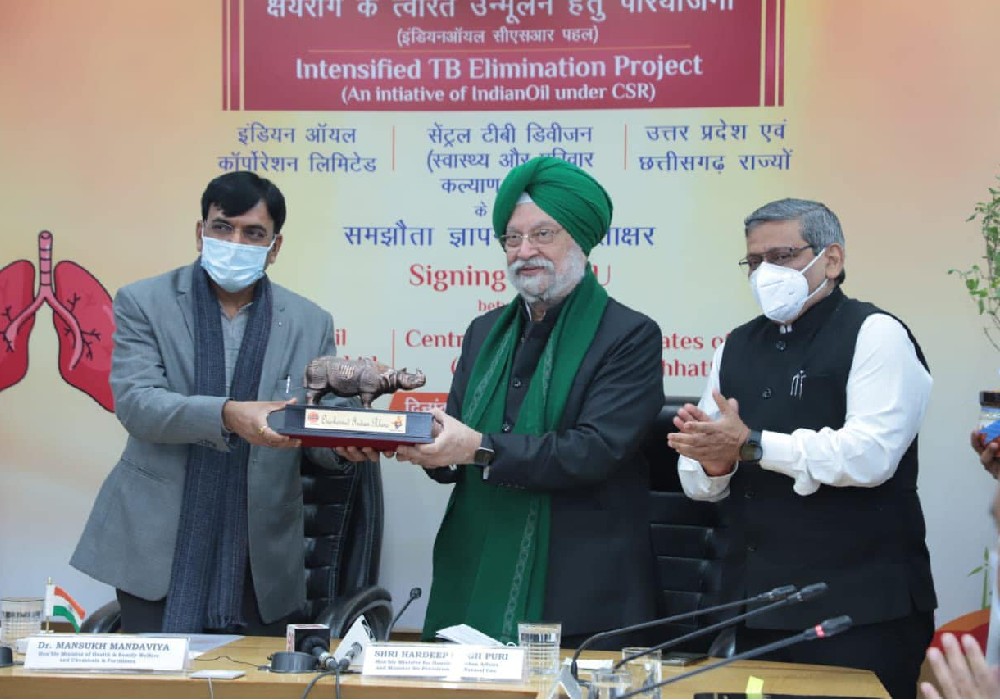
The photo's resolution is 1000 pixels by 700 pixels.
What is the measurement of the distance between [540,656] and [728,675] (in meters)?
0.45

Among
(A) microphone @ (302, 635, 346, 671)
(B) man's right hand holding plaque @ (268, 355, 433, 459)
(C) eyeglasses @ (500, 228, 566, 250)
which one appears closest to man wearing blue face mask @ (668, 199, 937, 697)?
(C) eyeglasses @ (500, 228, 566, 250)

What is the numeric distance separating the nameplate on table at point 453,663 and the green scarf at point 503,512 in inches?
25.3

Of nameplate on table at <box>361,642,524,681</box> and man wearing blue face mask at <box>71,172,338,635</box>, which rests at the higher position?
man wearing blue face mask at <box>71,172,338,635</box>

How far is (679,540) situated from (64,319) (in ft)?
8.15

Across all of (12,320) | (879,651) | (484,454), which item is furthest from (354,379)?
(12,320)

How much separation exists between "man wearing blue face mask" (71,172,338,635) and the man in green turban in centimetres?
50

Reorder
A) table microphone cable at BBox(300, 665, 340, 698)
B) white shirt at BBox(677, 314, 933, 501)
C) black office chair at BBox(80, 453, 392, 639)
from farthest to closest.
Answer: black office chair at BBox(80, 453, 392, 639) → white shirt at BBox(677, 314, 933, 501) → table microphone cable at BBox(300, 665, 340, 698)

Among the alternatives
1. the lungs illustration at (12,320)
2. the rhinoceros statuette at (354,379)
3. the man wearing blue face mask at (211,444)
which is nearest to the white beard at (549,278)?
the rhinoceros statuette at (354,379)

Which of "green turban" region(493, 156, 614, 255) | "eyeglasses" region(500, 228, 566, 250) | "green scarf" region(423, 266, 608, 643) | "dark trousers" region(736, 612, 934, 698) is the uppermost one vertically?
"green turban" region(493, 156, 614, 255)

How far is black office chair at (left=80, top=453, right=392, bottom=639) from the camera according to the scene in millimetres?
3803

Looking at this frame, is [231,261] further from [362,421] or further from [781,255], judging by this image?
[781,255]

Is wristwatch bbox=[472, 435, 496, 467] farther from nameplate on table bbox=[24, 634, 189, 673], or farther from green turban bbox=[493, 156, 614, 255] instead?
nameplate on table bbox=[24, 634, 189, 673]

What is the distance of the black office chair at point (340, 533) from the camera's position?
3803 millimetres

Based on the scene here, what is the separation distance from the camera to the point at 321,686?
8.46ft
